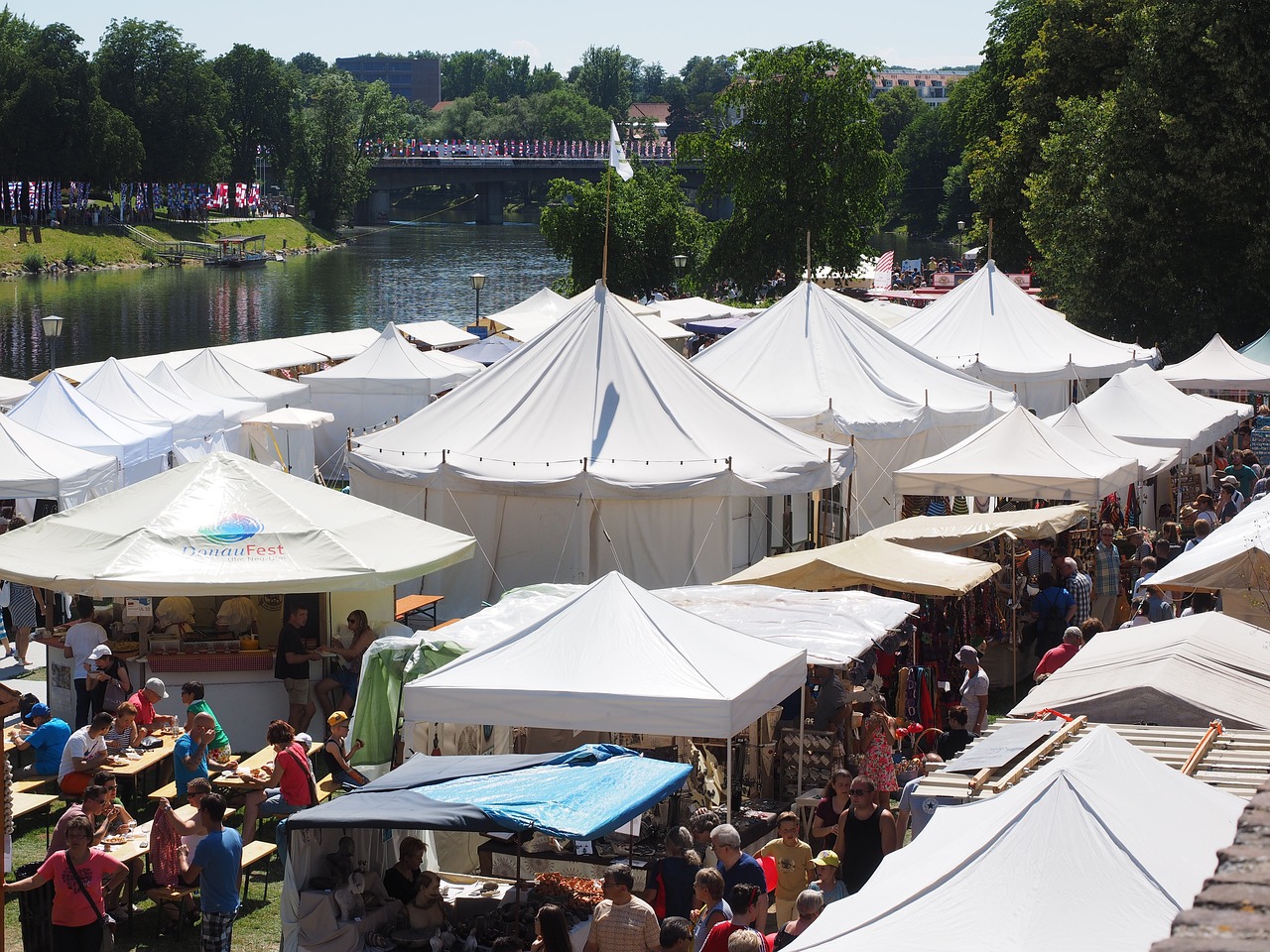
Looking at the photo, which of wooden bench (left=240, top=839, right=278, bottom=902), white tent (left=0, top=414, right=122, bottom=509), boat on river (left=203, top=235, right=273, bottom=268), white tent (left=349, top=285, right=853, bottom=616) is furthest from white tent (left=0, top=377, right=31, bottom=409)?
boat on river (left=203, top=235, right=273, bottom=268)

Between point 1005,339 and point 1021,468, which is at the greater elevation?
point 1005,339

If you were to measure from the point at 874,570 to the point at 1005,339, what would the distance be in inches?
631

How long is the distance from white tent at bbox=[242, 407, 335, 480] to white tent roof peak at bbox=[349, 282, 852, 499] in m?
6.80

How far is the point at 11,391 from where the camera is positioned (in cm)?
2603

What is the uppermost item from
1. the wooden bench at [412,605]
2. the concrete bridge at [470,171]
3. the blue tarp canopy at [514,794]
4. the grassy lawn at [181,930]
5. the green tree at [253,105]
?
the green tree at [253,105]

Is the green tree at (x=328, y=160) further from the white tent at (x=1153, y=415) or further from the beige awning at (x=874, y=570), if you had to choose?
the beige awning at (x=874, y=570)

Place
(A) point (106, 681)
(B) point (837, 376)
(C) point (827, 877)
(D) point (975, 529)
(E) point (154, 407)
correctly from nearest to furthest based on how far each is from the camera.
Answer: (C) point (827, 877) < (A) point (106, 681) < (D) point (975, 529) < (B) point (837, 376) < (E) point (154, 407)

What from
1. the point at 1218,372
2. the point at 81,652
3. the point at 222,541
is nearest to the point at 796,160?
the point at 1218,372

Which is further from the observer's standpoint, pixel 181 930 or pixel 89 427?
pixel 89 427

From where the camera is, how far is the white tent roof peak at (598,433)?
1744 cm

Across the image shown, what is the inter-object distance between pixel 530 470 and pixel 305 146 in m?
109

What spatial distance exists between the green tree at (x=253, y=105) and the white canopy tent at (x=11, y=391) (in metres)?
96.2

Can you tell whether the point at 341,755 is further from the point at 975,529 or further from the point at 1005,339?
the point at 1005,339

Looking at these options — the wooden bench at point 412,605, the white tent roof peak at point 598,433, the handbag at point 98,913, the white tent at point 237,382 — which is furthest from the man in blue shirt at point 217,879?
the white tent at point 237,382
